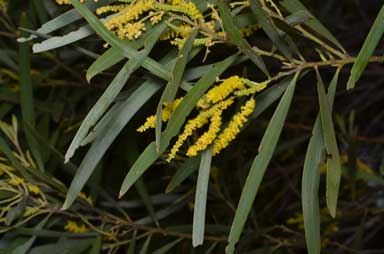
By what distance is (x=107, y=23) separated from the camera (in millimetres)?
786

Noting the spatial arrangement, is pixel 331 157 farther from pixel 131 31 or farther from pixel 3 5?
pixel 3 5

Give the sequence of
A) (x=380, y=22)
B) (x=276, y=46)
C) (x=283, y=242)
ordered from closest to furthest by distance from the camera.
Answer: (x=380, y=22) < (x=276, y=46) < (x=283, y=242)

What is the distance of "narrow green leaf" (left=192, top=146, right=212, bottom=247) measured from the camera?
0.84 metres

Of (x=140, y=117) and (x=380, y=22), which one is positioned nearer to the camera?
(x=380, y=22)

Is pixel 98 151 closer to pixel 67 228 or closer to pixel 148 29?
pixel 148 29

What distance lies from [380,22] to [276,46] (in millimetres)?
154

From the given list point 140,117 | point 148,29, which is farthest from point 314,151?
point 140,117

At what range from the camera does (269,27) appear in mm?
836

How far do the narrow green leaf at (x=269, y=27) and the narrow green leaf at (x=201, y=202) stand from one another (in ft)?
0.54

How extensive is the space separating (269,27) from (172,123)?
0.18 meters

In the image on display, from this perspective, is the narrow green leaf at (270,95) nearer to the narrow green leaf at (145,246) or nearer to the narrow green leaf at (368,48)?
the narrow green leaf at (368,48)

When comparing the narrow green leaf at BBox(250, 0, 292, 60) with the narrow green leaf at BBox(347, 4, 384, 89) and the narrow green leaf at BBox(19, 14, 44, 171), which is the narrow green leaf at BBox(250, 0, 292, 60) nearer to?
the narrow green leaf at BBox(347, 4, 384, 89)

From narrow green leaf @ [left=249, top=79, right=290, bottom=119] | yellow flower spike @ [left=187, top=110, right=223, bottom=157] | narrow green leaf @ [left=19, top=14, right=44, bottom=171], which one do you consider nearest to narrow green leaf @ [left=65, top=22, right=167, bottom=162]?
yellow flower spike @ [left=187, top=110, right=223, bottom=157]

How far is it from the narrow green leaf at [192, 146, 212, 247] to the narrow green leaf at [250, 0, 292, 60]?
16cm
